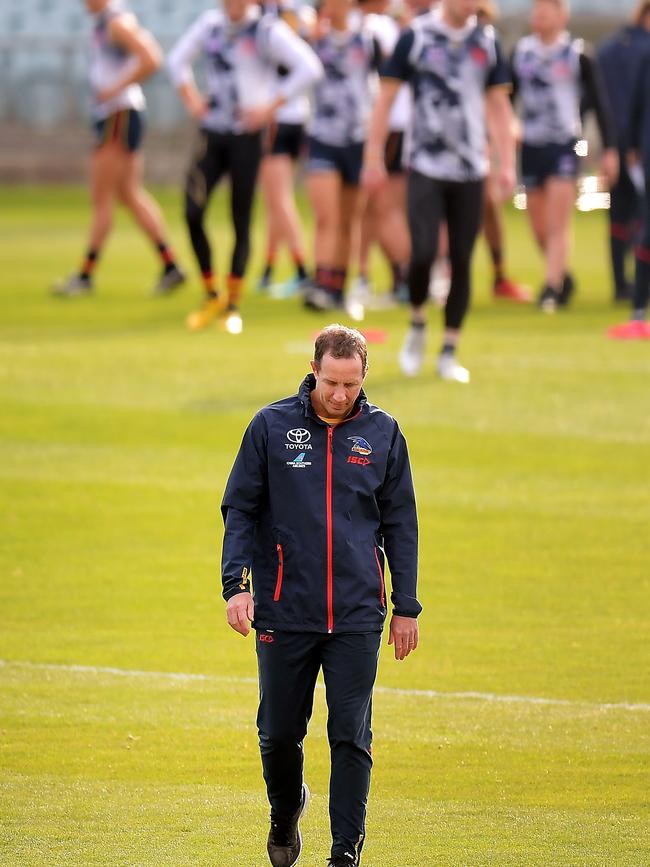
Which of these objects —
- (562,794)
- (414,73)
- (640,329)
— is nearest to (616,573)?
(562,794)

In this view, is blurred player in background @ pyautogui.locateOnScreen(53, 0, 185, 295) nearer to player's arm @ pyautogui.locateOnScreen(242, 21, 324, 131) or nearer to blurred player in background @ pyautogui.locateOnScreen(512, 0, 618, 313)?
player's arm @ pyautogui.locateOnScreen(242, 21, 324, 131)

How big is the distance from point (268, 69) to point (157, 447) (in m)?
4.87

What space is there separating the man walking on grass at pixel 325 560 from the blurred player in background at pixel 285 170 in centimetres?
1210

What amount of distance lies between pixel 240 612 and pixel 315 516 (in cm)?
34

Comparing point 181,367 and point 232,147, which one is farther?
point 232,147

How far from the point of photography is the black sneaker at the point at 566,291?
17.2 metres

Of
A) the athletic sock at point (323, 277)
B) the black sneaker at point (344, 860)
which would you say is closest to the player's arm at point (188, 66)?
the athletic sock at point (323, 277)

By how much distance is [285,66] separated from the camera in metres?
14.9

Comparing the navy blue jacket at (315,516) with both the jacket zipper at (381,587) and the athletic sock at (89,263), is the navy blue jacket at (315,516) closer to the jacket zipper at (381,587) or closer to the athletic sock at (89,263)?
the jacket zipper at (381,587)

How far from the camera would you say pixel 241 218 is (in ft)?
48.8

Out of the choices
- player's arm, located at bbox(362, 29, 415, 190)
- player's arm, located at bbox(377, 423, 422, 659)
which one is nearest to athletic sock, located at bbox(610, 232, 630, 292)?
player's arm, located at bbox(362, 29, 415, 190)

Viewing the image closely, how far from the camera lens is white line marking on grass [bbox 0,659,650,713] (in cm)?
694

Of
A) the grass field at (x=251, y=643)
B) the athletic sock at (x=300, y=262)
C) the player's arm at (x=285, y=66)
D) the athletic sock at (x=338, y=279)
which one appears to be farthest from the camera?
the athletic sock at (x=300, y=262)

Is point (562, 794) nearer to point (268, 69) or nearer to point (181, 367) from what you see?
point (181, 367)
